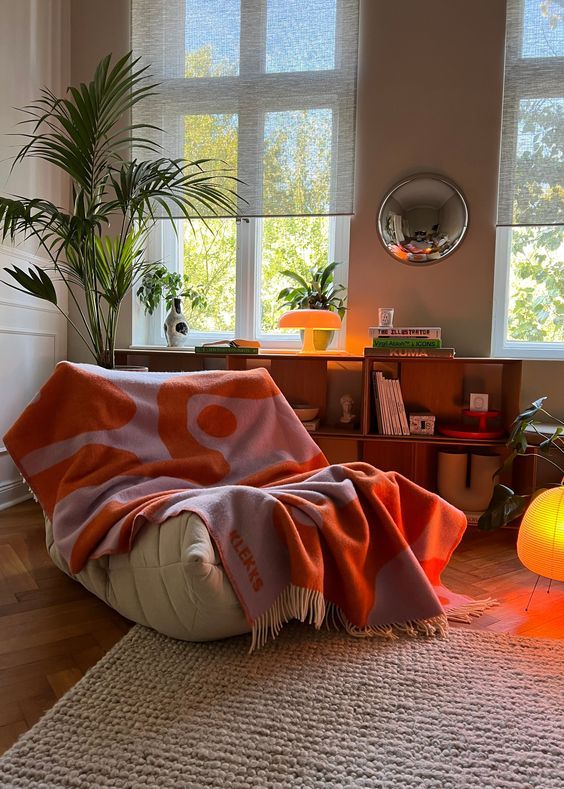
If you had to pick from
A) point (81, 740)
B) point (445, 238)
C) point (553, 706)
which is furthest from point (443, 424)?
point (81, 740)

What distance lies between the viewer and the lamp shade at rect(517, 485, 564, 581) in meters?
1.78

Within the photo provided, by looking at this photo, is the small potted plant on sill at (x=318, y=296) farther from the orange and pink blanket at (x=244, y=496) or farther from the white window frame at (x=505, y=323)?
the orange and pink blanket at (x=244, y=496)

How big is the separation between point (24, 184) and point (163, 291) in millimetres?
869

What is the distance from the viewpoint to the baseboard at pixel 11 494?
280 centimetres

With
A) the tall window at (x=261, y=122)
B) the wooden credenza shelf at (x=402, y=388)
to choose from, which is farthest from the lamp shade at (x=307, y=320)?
the tall window at (x=261, y=122)

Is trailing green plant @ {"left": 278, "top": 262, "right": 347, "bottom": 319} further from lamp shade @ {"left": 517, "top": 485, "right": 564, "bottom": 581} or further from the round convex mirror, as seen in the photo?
lamp shade @ {"left": 517, "top": 485, "right": 564, "bottom": 581}

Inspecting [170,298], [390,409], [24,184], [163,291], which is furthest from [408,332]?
[24,184]

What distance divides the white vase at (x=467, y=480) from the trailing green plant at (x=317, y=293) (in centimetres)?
94

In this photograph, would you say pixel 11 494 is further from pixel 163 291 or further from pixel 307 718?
pixel 307 718

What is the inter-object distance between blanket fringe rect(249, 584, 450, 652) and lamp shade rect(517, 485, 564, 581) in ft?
1.33

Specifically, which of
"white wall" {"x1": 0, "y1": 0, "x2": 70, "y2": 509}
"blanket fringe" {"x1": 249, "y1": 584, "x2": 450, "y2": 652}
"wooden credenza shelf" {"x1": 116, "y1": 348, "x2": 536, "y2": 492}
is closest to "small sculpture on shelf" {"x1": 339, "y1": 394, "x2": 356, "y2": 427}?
"wooden credenza shelf" {"x1": 116, "y1": 348, "x2": 536, "y2": 492}

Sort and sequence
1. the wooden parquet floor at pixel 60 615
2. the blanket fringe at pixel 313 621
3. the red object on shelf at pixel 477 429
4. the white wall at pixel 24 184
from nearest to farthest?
the wooden parquet floor at pixel 60 615, the blanket fringe at pixel 313 621, the red object on shelf at pixel 477 429, the white wall at pixel 24 184

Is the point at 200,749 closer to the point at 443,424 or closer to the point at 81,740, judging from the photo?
the point at 81,740

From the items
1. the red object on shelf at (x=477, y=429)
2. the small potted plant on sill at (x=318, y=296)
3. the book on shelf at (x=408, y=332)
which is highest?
the small potted plant on sill at (x=318, y=296)
